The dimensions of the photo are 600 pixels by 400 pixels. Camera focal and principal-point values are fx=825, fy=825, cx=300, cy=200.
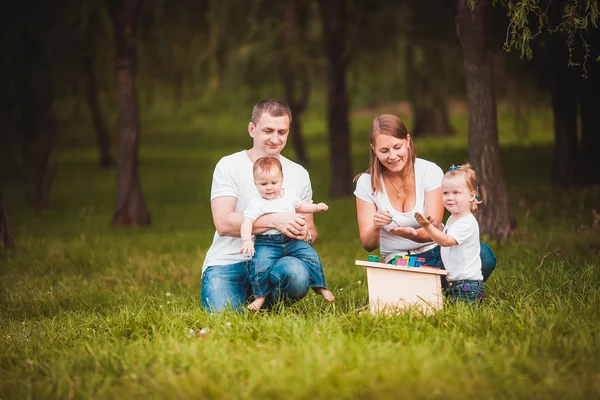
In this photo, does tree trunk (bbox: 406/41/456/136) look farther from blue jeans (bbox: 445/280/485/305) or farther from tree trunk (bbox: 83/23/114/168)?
blue jeans (bbox: 445/280/485/305)

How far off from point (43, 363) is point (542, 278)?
3719 mm

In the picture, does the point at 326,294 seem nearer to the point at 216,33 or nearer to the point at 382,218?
the point at 382,218

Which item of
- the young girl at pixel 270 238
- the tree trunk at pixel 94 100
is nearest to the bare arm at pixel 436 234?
the young girl at pixel 270 238

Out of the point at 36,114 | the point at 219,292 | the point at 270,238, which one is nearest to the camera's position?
the point at 270,238

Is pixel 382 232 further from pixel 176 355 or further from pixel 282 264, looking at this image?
pixel 176 355

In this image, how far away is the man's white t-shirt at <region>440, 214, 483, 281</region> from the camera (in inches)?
209

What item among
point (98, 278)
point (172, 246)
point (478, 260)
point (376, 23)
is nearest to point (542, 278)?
point (478, 260)

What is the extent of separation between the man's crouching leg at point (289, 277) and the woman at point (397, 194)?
0.49 m

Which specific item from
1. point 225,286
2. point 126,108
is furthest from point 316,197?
point 225,286

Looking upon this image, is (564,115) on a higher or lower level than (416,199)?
higher

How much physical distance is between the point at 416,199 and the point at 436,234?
59cm

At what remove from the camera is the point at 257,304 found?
223 inches

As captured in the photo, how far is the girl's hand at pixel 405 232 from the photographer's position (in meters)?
5.32

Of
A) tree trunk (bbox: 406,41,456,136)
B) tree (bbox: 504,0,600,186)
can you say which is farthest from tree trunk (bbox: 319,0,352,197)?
tree (bbox: 504,0,600,186)
